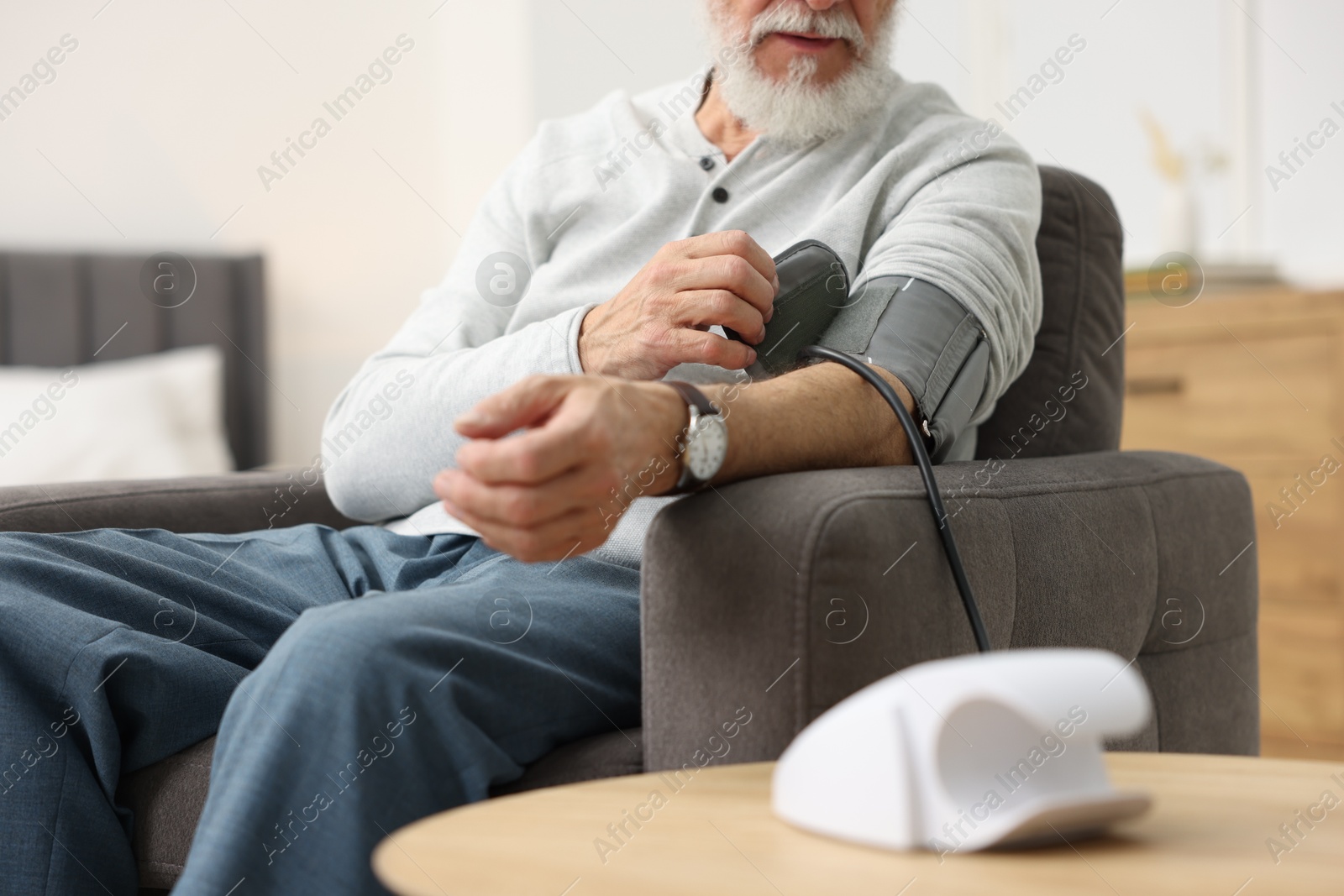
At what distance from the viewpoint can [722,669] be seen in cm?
68

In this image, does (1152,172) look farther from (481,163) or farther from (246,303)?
(246,303)

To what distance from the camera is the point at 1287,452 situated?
6.65 ft

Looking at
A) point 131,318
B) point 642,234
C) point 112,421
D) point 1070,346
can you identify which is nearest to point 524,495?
point 642,234

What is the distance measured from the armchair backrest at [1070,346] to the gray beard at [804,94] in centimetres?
19

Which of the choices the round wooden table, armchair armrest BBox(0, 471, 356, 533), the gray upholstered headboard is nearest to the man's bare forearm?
the round wooden table

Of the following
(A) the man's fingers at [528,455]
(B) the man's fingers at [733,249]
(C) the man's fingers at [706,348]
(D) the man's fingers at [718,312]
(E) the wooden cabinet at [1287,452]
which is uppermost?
(B) the man's fingers at [733,249]

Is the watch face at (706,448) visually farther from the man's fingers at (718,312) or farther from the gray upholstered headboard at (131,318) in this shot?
the gray upholstered headboard at (131,318)

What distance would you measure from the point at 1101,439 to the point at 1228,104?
5.98ft

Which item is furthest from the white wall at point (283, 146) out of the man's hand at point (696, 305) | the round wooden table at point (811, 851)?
the round wooden table at point (811, 851)

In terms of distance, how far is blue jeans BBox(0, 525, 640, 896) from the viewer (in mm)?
642

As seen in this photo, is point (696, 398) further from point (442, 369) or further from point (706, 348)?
point (442, 369)

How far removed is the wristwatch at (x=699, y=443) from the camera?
2.31ft

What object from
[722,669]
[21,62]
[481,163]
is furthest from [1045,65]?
[722,669]

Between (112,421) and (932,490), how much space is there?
6.07ft
